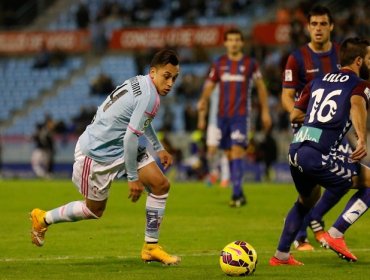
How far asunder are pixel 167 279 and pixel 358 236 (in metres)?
4.26

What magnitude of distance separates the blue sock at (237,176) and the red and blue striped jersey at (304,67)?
181 inches

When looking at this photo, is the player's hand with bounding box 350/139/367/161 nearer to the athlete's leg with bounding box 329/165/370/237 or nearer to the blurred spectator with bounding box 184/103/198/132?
the athlete's leg with bounding box 329/165/370/237

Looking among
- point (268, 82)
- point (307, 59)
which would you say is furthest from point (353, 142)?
point (307, 59)

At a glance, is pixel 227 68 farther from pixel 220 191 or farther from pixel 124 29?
pixel 124 29

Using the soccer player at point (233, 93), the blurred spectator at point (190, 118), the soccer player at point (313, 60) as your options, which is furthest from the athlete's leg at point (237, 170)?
the blurred spectator at point (190, 118)

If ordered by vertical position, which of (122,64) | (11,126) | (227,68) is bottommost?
(11,126)

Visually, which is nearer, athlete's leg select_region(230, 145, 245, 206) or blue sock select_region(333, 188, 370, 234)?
blue sock select_region(333, 188, 370, 234)

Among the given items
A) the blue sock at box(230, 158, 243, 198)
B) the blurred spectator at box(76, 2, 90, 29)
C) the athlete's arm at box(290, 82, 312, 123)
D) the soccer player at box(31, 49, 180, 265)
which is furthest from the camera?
the blurred spectator at box(76, 2, 90, 29)

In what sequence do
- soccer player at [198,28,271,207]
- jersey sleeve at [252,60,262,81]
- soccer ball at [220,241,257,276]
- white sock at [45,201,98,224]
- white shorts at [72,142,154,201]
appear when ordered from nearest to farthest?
soccer ball at [220,241,257,276], white shorts at [72,142,154,201], white sock at [45,201,98,224], soccer player at [198,28,271,207], jersey sleeve at [252,60,262,81]

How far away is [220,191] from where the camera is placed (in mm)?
20062

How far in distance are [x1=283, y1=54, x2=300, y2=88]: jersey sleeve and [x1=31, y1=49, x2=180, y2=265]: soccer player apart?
217 centimetres

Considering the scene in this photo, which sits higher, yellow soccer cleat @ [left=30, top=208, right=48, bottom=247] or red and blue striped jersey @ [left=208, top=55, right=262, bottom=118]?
red and blue striped jersey @ [left=208, top=55, right=262, bottom=118]

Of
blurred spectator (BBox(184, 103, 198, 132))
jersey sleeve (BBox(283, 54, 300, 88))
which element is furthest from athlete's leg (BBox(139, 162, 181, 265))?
blurred spectator (BBox(184, 103, 198, 132))

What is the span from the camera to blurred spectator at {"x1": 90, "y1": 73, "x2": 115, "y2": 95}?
35.5 m
